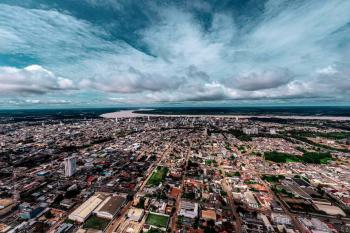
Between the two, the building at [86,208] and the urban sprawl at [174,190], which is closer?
the urban sprawl at [174,190]

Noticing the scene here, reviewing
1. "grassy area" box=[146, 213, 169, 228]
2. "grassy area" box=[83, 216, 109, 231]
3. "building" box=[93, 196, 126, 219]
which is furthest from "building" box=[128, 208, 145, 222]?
"grassy area" box=[83, 216, 109, 231]

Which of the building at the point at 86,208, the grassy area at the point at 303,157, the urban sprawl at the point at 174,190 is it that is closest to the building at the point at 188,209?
the urban sprawl at the point at 174,190

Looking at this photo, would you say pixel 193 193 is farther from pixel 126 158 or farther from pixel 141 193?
pixel 126 158

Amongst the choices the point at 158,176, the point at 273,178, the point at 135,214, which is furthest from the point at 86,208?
the point at 273,178

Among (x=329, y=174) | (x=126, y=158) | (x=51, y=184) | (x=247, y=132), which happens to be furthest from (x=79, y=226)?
(x=247, y=132)

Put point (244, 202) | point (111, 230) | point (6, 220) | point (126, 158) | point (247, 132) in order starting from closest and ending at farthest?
point (111, 230) → point (6, 220) → point (244, 202) → point (126, 158) → point (247, 132)

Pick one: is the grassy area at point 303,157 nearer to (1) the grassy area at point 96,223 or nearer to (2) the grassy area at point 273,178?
(2) the grassy area at point 273,178

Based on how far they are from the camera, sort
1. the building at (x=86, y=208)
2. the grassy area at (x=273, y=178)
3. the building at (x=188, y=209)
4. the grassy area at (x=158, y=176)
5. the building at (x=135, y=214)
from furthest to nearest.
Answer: the grassy area at (x=273, y=178)
the grassy area at (x=158, y=176)
the building at (x=188, y=209)
the building at (x=135, y=214)
the building at (x=86, y=208)
